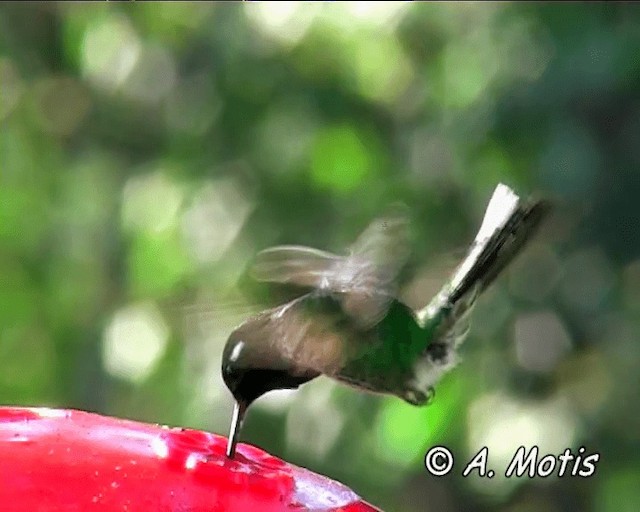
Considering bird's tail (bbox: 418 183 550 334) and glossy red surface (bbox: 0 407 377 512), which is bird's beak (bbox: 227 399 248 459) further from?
bird's tail (bbox: 418 183 550 334)

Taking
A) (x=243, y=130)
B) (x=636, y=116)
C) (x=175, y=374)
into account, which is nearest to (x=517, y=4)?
(x=636, y=116)

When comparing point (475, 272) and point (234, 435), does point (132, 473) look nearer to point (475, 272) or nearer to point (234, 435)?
point (234, 435)

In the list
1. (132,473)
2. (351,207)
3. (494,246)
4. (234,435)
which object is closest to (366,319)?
(494,246)

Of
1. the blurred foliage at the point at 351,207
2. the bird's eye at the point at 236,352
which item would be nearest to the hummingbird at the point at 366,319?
the bird's eye at the point at 236,352

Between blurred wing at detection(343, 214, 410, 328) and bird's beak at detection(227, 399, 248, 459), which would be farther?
blurred wing at detection(343, 214, 410, 328)

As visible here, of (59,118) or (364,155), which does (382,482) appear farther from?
(59,118)

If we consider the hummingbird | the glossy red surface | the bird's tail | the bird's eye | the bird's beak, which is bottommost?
the glossy red surface

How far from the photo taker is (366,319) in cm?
129

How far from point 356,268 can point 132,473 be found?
407 millimetres

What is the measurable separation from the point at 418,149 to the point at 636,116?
38 centimetres

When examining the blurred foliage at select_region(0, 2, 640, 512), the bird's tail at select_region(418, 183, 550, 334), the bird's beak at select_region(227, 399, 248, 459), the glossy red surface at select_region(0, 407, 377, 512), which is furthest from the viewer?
the blurred foliage at select_region(0, 2, 640, 512)

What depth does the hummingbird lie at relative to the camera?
3.50 feet

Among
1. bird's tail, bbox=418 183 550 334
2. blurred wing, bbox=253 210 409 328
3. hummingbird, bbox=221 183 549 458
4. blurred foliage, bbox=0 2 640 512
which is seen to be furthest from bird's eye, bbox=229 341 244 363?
blurred foliage, bbox=0 2 640 512

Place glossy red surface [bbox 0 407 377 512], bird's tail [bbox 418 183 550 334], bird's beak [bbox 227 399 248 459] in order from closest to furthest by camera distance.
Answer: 1. glossy red surface [bbox 0 407 377 512]
2. bird's beak [bbox 227 399 248 459]
3. bird's tail [bbox 418 183 550 334]
